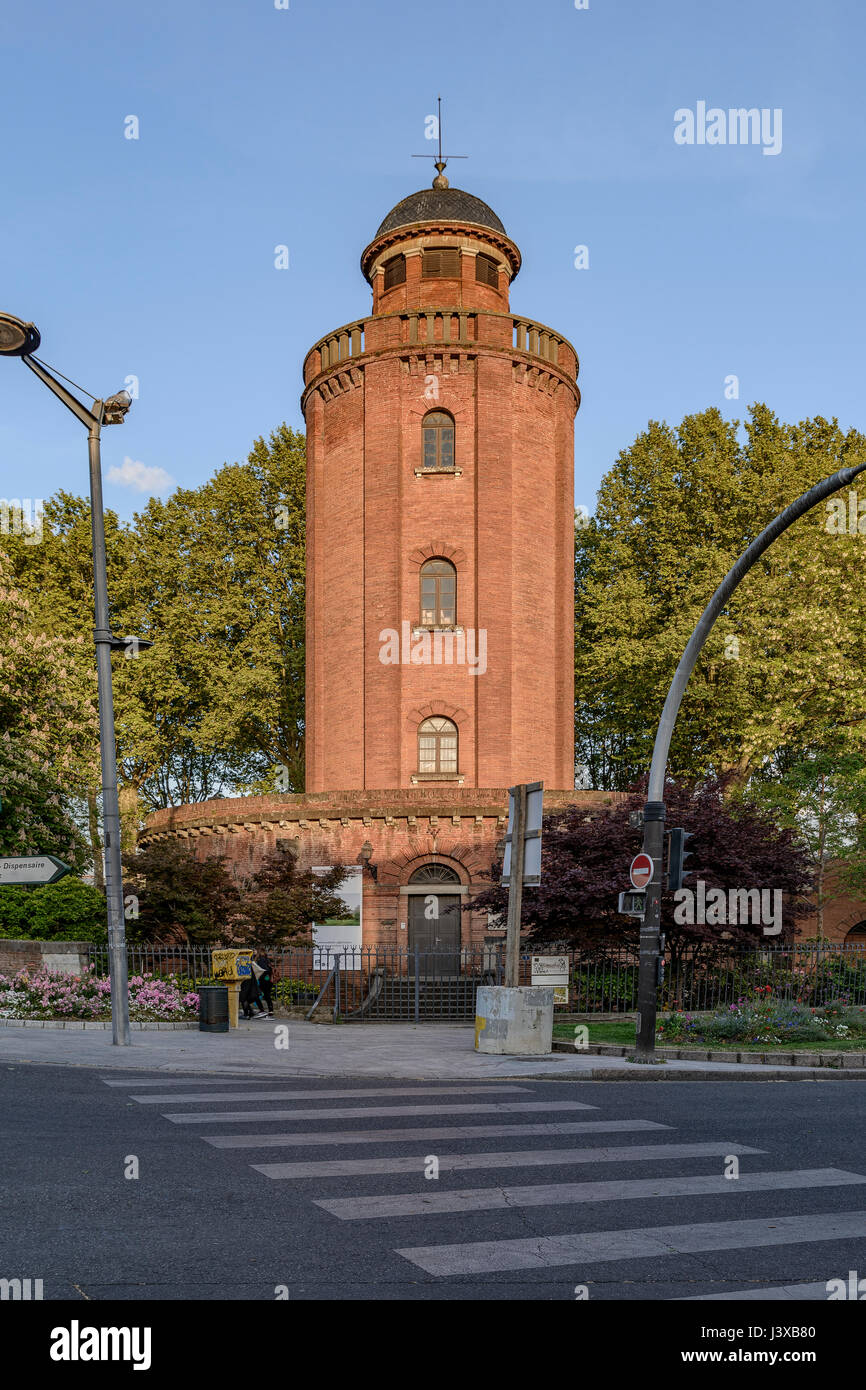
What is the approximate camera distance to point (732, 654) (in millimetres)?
36156

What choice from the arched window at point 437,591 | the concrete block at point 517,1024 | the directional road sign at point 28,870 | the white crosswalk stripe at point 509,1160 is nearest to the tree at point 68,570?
the arched window at point 437,591

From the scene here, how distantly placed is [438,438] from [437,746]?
9387 mm

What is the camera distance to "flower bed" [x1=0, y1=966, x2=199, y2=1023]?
64.3ft

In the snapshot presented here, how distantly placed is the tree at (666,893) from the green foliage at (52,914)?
8468mm

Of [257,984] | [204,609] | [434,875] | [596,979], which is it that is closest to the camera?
[257,984]

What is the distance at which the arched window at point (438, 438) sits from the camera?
3638cm

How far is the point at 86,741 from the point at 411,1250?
2427cm

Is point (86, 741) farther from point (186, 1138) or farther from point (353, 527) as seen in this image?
point (186, 1138)

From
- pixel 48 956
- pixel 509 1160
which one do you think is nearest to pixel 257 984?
pixel 48 956

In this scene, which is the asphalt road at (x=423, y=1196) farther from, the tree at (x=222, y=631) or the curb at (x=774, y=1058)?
the tree at (x=222, y=631)

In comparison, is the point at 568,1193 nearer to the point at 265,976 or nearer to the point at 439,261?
the point at 265,976

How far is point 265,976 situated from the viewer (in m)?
22.5
